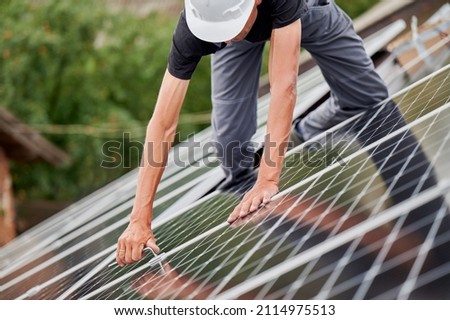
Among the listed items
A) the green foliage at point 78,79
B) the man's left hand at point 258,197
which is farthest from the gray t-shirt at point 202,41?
the green foliage at point 78,79

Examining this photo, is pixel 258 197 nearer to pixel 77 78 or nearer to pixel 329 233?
pixel 329 233

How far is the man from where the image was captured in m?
2.82

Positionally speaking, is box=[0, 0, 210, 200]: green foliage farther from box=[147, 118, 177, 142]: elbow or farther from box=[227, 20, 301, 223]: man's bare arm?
box=[227, 20, 301, 223]: man's bare arm

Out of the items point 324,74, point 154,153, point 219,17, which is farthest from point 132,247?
point 324,74

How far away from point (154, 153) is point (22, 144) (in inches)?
271

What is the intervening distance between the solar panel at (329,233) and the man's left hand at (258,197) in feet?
0.11

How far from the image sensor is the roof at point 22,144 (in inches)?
356

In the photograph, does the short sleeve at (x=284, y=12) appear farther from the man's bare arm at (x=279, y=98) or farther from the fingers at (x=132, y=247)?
A: the fingers at (x=132, y=247)

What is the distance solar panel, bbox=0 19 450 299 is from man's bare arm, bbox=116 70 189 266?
0.38ft

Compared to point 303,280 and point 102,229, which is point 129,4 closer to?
point 102,229

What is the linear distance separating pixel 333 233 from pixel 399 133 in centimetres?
68

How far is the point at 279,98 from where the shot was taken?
2.86 metres

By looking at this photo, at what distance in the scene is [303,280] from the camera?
2.37m
